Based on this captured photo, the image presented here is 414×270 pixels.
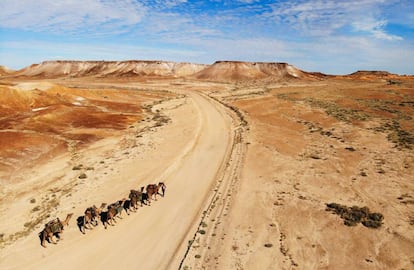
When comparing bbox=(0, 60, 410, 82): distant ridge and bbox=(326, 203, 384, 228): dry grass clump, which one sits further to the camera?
bbox=(0, 60, 410, 82): distant ridge

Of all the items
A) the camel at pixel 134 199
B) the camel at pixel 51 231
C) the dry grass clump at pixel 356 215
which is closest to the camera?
the camel at pixel 51 231

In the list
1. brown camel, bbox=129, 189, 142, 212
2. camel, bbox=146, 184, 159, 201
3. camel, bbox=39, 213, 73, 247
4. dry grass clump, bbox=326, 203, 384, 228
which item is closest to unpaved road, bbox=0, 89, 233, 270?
camel, bbox=39, 213, 73, 247

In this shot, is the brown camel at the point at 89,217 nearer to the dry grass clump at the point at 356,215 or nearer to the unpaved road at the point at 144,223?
the unpaved road at the point at 144,223

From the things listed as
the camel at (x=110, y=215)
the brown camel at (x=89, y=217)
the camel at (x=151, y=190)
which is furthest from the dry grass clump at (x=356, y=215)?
the brown camel at (x=89, y=217)

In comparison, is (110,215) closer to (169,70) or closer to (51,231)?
A: (51,231)

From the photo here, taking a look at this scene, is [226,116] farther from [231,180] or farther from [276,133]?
[231,180]

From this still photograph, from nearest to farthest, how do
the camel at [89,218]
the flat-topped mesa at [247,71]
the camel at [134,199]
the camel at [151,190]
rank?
the camel at [89,218]
the camel at [134,199]
the camel at [151,190]
the flat-topped mesa at [247,71]

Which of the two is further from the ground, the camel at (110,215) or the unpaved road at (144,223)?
the camel at (110,215)

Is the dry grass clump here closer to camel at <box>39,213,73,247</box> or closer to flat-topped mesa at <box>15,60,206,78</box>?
camel at <box>39,213,73,247</box>
